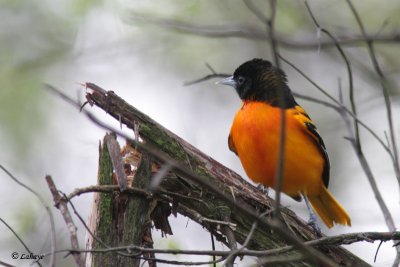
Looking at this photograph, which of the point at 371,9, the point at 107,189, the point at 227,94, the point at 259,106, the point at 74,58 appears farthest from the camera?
the point at 227,94

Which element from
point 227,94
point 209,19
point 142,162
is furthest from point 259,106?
point 227,94

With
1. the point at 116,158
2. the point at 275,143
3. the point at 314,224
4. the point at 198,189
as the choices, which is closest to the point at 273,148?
the point at 275,143

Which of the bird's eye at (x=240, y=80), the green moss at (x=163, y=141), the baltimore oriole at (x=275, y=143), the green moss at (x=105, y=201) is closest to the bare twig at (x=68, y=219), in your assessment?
the green moss at (x=105, y=201)

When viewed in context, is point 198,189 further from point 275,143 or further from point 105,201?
point 275,143

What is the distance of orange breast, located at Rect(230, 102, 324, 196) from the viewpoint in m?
5.40

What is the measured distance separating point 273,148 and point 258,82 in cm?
92

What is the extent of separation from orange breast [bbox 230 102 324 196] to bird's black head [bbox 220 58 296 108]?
0.41 feet

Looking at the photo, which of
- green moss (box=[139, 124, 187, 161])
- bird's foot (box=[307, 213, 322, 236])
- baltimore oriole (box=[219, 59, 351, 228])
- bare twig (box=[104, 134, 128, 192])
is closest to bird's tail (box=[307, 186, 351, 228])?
baltimore oriole (box=[219, 59, 351, 228])

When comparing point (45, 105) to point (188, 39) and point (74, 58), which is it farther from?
point (188, 39)

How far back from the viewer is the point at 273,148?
5348 millimetres

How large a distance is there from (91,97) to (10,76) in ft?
16.1

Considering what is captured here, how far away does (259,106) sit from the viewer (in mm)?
5770

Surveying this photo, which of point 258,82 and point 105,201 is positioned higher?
point 258,82

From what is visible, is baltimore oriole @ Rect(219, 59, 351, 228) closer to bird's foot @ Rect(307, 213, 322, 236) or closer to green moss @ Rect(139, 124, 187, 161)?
bird's foot @ Rect(307, 213, 322, 236)
